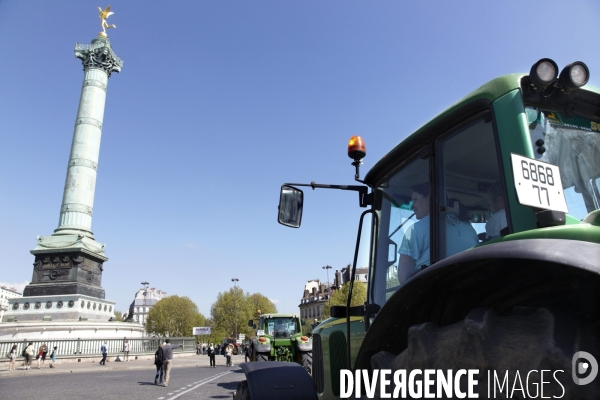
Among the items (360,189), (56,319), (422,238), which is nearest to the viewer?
(422,238)

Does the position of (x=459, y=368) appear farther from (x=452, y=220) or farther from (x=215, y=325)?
(x=215, y=325)

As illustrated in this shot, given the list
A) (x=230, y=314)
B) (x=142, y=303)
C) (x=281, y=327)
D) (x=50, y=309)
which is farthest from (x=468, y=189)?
(x=142, y=303)

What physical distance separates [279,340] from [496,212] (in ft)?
48.3

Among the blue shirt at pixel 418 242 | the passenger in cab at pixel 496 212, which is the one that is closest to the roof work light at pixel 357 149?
the blue shirt at pixel 418 242

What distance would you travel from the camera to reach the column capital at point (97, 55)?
129ft

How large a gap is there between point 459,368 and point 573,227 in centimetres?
54

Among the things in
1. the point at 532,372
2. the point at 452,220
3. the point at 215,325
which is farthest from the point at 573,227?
the point at 215,325

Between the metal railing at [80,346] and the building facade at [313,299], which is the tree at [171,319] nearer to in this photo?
the building facade at [313,299]

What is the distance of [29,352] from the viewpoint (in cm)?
2345

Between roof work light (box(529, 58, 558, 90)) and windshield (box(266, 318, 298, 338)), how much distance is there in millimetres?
15880

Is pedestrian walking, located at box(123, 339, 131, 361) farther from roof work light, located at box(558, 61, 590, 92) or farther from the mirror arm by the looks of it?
roof work light, located at box(558, 61, 590, 92)

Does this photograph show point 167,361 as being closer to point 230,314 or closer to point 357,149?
point 357,149

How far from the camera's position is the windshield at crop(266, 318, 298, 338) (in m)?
16.6

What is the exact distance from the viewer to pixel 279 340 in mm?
15562
